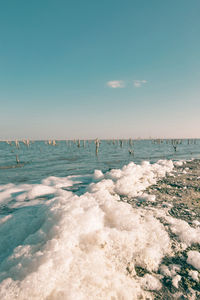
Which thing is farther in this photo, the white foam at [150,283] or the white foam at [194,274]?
the white foam at [194,274]

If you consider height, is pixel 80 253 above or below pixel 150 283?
above

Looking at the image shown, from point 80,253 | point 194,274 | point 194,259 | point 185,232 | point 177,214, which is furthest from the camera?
point 177,214

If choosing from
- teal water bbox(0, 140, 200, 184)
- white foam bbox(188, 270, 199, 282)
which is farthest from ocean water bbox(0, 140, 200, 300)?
teal water bbox(0, 140, 200, 184)

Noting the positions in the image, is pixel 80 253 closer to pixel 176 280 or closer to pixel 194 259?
pixel 176 280

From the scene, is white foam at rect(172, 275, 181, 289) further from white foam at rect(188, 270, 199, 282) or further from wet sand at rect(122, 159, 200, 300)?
white foam at rect(188, 270, 199, 282)

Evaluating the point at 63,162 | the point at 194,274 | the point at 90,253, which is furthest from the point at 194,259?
the point at 63,162

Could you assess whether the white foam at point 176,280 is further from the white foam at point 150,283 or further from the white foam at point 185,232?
the white foam at point 185,232

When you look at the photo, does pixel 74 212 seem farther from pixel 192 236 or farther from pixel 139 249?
pixel 192 236

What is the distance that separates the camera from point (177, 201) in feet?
22.0

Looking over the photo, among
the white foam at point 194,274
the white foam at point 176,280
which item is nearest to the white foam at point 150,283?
the white foam at point 176,280

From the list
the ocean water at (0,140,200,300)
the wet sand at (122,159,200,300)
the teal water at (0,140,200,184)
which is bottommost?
the teal water at (0,140,200,184)

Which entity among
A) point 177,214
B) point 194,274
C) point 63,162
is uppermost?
point 194,274

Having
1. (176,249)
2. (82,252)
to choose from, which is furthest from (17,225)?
(176,249)

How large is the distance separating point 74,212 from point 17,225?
63.0 inches
